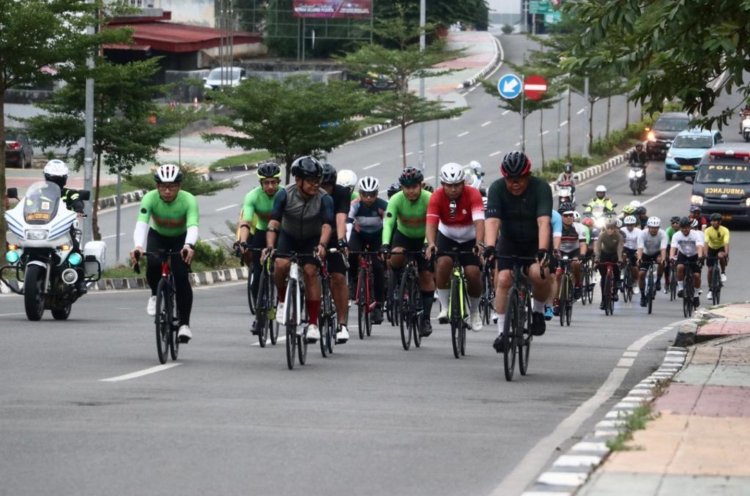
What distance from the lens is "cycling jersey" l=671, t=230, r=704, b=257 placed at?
1237 inches

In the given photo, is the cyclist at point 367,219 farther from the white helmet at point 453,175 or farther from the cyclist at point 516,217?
the cyclist at point 516,217

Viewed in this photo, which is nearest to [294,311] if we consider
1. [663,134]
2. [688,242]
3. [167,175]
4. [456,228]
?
[167,175]

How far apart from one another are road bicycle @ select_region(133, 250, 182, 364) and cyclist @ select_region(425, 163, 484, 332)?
2.68m

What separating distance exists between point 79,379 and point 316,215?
116 inches

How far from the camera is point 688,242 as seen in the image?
31.5m

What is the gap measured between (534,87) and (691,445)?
46.9m

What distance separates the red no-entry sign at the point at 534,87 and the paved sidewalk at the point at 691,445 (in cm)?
4027

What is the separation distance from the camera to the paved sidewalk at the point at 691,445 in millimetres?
8562

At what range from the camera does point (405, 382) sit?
14.1m

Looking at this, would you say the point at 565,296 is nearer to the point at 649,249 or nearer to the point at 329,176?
the point at 649,249

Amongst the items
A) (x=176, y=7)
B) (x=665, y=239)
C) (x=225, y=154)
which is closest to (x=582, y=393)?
(x=665, y=239)

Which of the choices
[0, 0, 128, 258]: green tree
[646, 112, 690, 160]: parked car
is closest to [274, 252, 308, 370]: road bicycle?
[0, 0, 128, 258]: green tree

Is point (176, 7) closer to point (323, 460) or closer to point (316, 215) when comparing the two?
point (316, 215)

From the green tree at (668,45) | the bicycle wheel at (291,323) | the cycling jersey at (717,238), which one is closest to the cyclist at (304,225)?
the bicycle wheel at (291,323)
